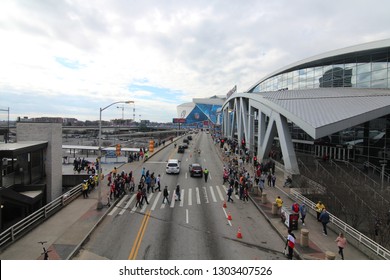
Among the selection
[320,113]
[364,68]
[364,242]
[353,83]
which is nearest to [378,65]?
[364,68]

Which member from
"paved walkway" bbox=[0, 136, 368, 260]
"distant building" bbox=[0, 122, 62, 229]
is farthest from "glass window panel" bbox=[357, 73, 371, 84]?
"distant building" bbox=[0, 122, 62, 229]

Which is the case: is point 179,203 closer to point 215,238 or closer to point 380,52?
point 215,238

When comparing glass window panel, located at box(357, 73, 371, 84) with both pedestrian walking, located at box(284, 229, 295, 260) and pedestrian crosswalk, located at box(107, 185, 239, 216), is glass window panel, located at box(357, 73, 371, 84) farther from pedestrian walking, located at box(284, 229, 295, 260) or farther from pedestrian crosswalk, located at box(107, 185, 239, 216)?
pedestrian walking, located at box(284, 229, 295, 260)

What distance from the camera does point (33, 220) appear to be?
51.5 ft

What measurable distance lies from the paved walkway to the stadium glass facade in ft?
47.3

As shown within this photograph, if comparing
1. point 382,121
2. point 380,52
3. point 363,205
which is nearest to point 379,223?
point 363,205

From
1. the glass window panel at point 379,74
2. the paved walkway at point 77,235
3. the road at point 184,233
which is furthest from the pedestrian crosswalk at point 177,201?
the glass window panel at point 379,74

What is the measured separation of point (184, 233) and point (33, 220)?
29.1ft

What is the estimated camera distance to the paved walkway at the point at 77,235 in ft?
38.4

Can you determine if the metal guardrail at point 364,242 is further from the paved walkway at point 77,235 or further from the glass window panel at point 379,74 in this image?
the glass window panel at point 379,74

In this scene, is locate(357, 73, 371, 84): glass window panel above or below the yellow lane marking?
above

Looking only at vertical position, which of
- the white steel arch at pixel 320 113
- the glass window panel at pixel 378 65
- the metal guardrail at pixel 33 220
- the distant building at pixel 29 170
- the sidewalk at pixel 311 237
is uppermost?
the glass window panel at pixel 378 65

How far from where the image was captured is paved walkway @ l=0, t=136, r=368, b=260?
11719 mm

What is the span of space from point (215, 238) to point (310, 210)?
25.7 feet
